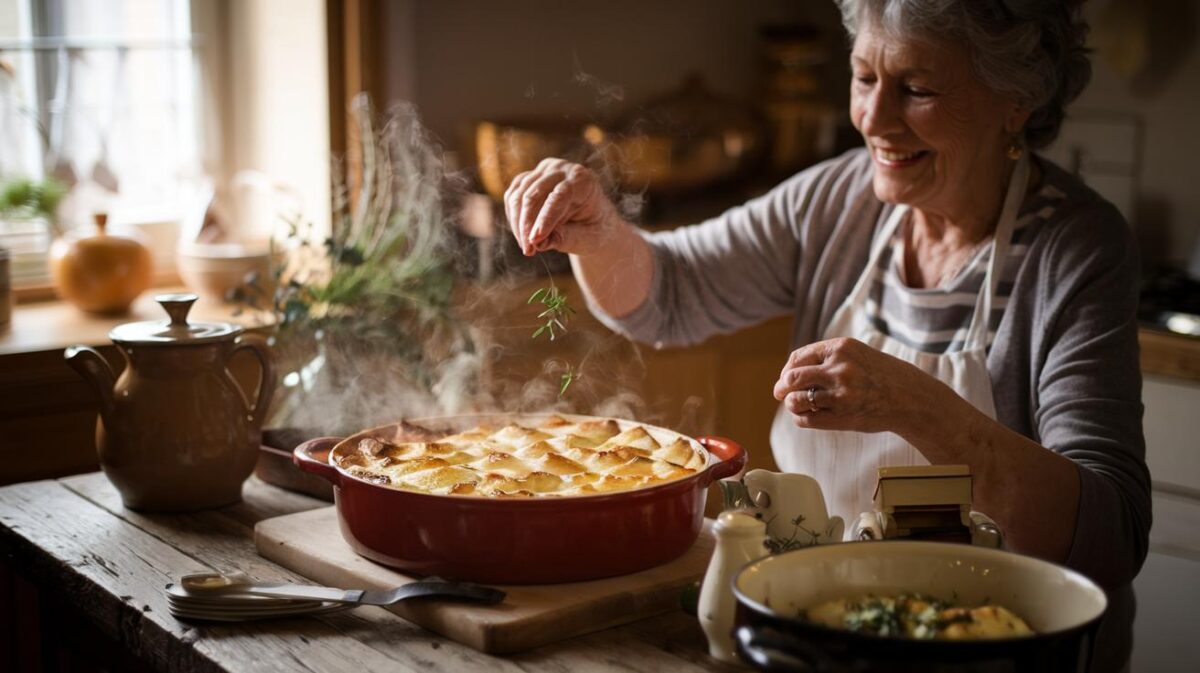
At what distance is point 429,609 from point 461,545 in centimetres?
7

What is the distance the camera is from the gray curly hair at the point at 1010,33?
1.69m

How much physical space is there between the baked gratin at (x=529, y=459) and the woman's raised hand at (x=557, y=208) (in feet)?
0.82

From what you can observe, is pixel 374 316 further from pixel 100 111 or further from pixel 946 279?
pixel 100 111

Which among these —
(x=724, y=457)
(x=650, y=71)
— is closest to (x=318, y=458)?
(x=724, y=457)

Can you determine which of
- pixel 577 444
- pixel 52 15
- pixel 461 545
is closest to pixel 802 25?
pixel 52 15

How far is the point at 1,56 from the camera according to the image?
2615 mm

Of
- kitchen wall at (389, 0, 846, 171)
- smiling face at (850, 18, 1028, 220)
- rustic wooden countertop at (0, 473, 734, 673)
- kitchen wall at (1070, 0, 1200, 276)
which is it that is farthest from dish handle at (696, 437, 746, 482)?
kitchen wall at (1070, 0, 1200, 276)

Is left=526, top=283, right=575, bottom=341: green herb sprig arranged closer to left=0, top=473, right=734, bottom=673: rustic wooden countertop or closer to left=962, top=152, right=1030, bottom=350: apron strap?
left=0, top=473, right=734, bottom=673: rustic wooden countertop

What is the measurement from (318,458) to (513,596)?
320 millimetres

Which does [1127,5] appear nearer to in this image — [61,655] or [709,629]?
[709,629]

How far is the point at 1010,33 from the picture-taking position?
1697 mm

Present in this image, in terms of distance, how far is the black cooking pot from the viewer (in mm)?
865

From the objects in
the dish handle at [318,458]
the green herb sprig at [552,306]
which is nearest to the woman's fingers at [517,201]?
the green herb sprig at [552,306]

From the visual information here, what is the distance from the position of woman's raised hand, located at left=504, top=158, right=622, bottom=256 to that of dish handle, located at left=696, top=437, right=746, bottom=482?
35 centimetres
